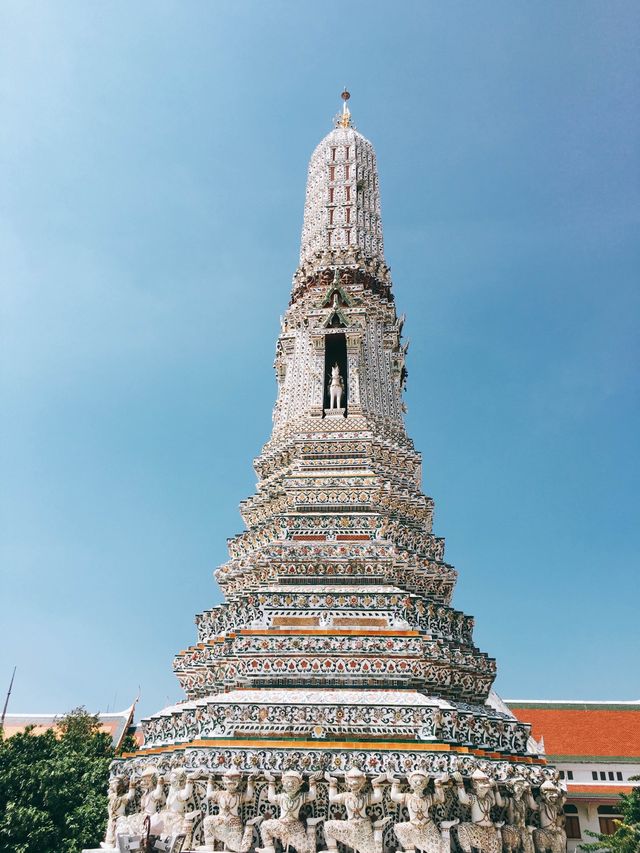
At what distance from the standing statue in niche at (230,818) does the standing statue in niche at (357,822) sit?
1.00 metres

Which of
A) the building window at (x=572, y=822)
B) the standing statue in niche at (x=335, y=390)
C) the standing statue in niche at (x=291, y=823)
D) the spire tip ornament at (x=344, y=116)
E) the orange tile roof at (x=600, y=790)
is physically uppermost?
the spire tip ornament at (x=344, y=116)

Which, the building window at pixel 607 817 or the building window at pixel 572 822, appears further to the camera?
the building window at pixel 572 822

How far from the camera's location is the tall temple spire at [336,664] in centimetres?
873

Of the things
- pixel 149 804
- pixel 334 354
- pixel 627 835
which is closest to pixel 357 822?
pixel 149 804

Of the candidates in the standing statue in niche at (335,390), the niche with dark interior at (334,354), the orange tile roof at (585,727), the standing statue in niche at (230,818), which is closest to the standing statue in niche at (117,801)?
the standing statue in niche at (230,818)

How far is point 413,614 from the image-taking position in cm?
1113

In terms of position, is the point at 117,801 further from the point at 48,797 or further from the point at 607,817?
the point at 607,817

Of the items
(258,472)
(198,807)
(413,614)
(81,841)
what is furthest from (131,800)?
(258,472)

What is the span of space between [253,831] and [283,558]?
441 cm

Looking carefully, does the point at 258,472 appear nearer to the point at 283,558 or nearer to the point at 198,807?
the point at 283,558

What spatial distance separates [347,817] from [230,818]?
148 centimetres

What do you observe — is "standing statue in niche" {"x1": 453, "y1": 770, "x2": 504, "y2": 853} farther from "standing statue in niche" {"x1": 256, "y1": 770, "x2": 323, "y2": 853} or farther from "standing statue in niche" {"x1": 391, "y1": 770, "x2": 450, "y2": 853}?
"standing statue in niche" {"x1": 256, "y1": 770, "x2": 323, "y2": 853}

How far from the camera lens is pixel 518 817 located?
9.46 meters

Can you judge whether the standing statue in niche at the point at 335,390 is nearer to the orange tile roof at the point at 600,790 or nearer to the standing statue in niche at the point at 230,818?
the standing statue in niche at the point at 230,818
